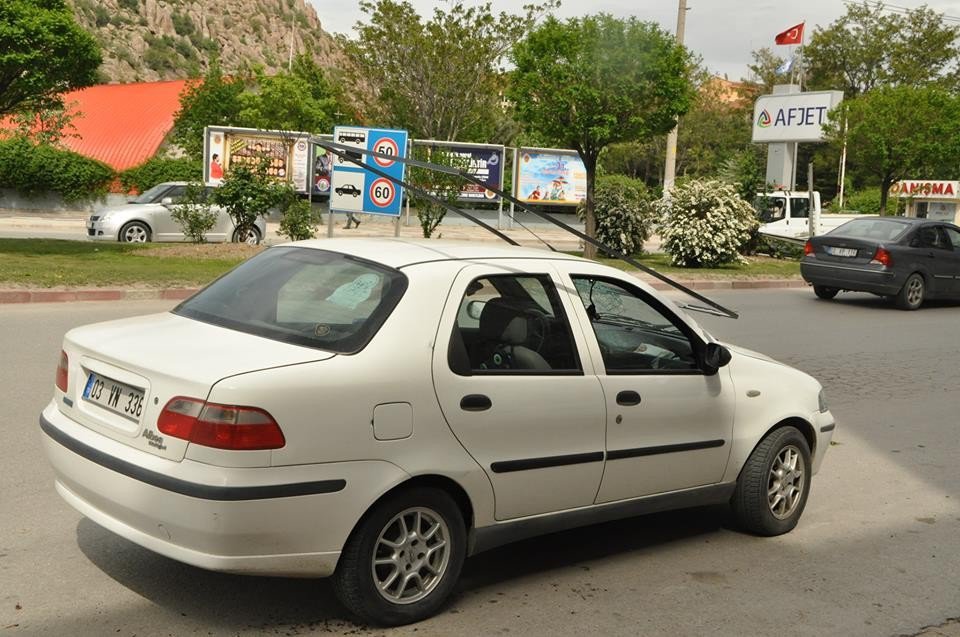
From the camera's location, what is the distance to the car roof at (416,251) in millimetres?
4637

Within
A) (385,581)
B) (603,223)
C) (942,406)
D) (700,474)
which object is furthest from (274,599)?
(603,223)

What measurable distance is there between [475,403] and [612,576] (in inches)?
52.2

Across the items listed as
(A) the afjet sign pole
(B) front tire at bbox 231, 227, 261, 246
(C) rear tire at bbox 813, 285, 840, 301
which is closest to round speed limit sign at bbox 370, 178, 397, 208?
(A) the afjet sign pole

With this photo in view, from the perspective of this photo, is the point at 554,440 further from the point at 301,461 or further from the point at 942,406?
the point at 942,406

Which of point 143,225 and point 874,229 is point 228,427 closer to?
point 874,229

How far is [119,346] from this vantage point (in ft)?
14.0

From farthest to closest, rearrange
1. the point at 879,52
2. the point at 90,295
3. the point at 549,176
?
1. the point at 879,52
2. the point at 549,176
3. the point at 90,295

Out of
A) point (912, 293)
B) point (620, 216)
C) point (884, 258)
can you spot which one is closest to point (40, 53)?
point (620, 216)

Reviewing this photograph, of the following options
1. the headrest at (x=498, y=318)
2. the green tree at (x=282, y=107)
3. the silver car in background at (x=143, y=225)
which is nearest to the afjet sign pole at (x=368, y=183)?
the silver car in background at (x=143, y=225)

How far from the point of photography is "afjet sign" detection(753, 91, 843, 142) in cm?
3922

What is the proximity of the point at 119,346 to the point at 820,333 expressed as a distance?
11.8 metres

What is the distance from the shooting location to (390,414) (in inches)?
159

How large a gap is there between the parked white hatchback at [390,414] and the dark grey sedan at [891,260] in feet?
43.5

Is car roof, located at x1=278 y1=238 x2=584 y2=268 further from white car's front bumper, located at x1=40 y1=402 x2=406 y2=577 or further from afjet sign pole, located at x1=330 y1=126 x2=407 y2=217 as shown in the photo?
afjet sign pole, located at x1=330 y1=126 x2=407 y2=217
